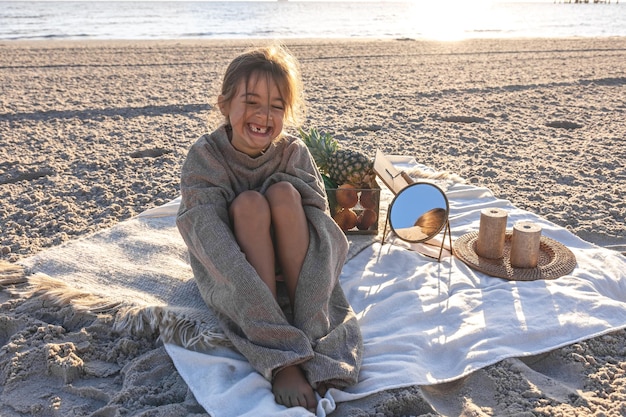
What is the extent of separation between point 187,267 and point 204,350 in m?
0.89

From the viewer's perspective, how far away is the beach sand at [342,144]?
221 cm

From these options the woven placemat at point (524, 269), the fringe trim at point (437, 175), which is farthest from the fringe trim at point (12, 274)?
the fringe trim at point (437, 175)

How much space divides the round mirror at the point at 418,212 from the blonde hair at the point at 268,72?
960mm

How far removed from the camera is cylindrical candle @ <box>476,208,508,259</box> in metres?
3.03

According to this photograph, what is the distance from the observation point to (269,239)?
2305 millimetres

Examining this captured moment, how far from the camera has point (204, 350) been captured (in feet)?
7.86

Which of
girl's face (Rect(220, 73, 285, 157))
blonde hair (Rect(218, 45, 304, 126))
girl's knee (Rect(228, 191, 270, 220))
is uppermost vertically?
blonde hair (Rect(218, 45, 304, 126))

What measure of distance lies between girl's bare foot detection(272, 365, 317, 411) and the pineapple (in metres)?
1.57

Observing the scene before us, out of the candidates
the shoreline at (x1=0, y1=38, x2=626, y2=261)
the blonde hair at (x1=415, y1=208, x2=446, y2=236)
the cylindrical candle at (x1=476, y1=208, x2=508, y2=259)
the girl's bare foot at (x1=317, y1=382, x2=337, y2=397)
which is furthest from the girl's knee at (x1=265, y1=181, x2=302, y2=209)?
the cylindrical candle at (x1=476, y1=208, x2=508, y2=259)

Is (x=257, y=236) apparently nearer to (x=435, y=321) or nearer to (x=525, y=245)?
(x=435, y=321)

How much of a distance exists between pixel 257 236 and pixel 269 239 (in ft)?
0.17

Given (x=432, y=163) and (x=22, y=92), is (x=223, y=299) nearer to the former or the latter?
(x=432, y=163)

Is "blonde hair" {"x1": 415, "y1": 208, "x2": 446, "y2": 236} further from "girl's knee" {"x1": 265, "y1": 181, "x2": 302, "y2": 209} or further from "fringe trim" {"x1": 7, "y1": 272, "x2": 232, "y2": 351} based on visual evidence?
"fringe trim" {"x1": 7, "y1": 272, "x2": 232, "y2": 351}

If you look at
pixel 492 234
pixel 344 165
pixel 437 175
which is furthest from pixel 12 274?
pixel 437 175
